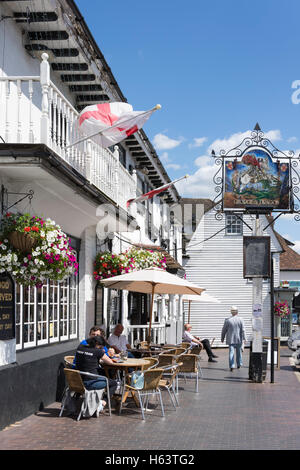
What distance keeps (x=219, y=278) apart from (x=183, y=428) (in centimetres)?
2494

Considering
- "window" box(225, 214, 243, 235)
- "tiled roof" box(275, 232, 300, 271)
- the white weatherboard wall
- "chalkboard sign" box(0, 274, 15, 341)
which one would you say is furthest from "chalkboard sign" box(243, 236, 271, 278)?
"tiled roof" box(275, 232, 300, 271)

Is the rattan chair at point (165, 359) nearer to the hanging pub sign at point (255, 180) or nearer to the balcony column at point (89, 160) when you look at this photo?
the balcony column at point (89, 160)

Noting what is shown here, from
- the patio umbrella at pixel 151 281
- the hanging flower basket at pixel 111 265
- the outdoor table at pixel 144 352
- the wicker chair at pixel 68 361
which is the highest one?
the hanging flower basket at pixel 111 265

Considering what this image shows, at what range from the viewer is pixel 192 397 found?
1279cm

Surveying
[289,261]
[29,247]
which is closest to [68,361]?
[29,247]

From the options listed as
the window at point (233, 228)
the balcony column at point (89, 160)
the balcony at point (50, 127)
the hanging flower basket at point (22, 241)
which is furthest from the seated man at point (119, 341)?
Answer: the window at point (233, 228)

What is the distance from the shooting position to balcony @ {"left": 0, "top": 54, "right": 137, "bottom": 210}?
8.80m

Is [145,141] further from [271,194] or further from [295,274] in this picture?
[295,274]

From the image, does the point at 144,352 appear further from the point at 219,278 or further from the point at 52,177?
the point at 219,278

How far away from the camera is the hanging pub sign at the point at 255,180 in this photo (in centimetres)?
1731

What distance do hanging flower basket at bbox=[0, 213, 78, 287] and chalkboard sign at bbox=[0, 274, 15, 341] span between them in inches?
10.2

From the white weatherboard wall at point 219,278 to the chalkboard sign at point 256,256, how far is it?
1738 cm

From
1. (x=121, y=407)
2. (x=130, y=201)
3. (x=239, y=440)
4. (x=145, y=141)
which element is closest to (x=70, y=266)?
(x=121, y=407)

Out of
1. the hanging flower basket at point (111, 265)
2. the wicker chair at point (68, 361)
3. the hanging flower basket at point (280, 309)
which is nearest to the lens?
the wicker chair at point (68, 361)
